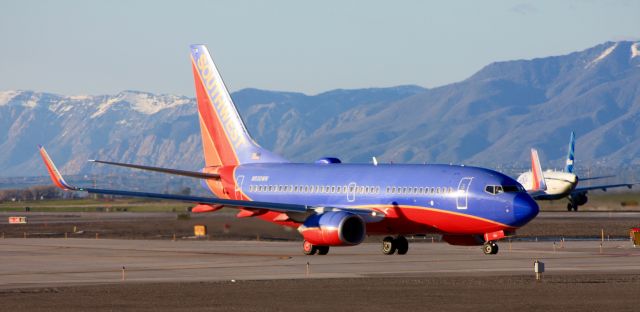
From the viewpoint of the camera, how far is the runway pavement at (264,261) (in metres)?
48.4

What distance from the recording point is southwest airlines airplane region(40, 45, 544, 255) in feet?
187

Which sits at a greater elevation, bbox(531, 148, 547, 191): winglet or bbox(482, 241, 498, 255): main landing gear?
bbox(531, 148, 547, 191): winglet

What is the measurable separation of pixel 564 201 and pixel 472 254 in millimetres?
90517

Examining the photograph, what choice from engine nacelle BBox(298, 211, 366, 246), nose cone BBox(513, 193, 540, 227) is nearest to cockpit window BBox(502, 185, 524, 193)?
nose cone BBox(513, 193, 540, 227)

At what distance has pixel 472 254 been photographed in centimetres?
6062

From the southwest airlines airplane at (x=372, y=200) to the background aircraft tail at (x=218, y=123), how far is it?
1.13 m

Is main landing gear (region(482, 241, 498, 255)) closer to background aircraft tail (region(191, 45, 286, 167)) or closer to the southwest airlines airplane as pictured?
the southwest airlines airplane

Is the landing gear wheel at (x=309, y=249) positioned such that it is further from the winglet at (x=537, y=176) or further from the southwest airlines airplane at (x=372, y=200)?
the winglet at (x=537, y=176)

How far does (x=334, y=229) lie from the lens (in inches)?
2251

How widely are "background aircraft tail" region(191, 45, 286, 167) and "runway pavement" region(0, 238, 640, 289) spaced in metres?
4.82

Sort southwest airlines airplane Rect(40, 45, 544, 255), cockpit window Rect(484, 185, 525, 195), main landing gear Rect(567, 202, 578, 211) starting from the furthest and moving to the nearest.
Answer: main landing gear Rect(567, 202, 578, 211), southwest airlines airplane Rect(40, 45, 544, 255), cockpit window Rect(484, 185, 525, 195)

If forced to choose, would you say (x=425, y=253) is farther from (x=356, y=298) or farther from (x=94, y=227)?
(x=94, y=227)

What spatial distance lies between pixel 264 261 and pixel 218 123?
1584cm

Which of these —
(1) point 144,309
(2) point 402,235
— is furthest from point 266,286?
(2) point 402,235
